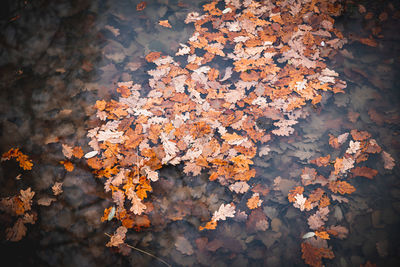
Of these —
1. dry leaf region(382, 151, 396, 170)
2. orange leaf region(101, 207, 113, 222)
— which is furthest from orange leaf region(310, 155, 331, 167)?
orange leaf region(101, 207, 113, 222)

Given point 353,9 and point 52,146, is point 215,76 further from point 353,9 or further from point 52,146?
point 353,9

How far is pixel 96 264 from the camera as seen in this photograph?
2.17 meters

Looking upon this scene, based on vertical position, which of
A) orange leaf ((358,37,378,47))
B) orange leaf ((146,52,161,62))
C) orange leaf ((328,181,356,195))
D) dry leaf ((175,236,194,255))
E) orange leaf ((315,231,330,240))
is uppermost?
orange leaf ((358,37,378,47))

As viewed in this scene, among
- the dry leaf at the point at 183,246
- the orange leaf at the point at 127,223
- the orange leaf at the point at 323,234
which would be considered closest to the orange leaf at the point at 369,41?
the orange leaf at the point at 323,234

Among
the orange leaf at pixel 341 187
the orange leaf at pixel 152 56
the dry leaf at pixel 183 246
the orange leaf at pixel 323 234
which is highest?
the orange leaf at pixel 152 56

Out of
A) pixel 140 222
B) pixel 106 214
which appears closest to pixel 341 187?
pixel 140 222

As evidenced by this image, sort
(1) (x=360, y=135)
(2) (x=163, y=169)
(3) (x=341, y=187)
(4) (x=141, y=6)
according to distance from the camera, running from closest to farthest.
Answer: (3) (x=341, y=187), (2) (x=163, y=169), (1) (x=360, y=135), (4) (x=141, y=6)

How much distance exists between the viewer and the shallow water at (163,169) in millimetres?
2225

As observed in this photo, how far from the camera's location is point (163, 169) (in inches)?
101

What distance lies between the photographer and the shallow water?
7.30 ft

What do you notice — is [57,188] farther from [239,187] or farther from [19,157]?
[239,187]

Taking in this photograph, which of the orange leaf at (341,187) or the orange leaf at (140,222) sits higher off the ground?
the orange leaf at (341,187)

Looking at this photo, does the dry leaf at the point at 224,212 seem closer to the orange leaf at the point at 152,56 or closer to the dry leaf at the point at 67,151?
the dry leaf at the point at 67,151

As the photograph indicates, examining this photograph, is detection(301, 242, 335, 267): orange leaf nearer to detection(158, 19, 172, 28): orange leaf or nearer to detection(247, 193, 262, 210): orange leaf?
detection(247, 193, 262, 210): orange leaf
